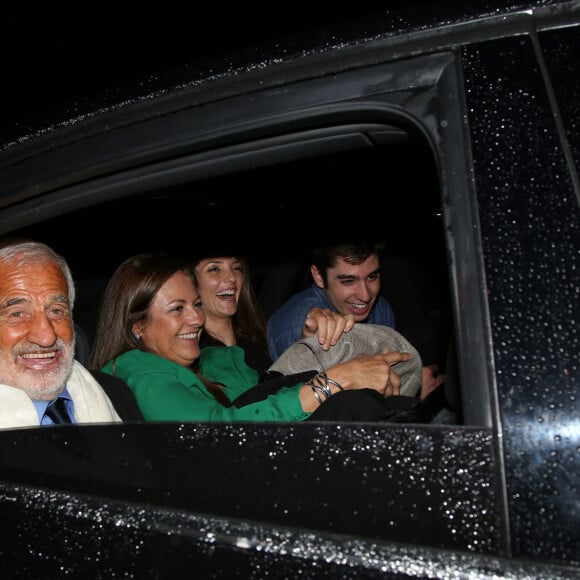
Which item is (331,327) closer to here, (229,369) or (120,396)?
(229,369)

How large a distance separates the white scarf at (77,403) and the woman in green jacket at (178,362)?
187 millimetres

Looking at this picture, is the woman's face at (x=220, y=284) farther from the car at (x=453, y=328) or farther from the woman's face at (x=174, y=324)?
the car at (x=453, y=328)

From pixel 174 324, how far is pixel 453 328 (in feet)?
6.41

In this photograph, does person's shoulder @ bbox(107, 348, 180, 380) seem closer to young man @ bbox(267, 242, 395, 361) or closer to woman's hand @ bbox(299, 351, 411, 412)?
woman's hand @ bbox(299, 351, 411, 412)

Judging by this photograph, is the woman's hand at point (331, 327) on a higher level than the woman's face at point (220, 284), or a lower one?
lower

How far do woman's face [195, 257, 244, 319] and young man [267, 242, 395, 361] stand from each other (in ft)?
1.04

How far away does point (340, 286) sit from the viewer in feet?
11.0

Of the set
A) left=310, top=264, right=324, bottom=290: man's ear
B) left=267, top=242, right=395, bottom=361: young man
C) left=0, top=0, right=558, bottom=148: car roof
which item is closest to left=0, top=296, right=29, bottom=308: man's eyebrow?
left=267, top=242, right=395, bottom=361: young man

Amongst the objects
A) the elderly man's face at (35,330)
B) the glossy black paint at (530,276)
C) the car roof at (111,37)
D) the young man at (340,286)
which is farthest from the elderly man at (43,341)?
the car roof at (111,37)

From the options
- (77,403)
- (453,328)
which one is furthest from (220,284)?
(453,328)

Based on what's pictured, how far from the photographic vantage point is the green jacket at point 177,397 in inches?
91.3

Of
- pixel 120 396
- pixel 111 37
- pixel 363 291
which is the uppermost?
pixel 111 37

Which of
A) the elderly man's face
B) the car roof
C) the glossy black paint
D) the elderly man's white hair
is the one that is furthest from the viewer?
the car roof

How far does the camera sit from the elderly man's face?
197 cm
